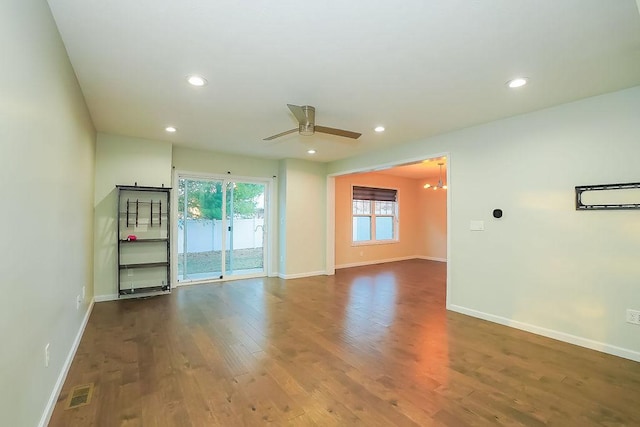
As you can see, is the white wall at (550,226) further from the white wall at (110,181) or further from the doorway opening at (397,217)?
the white wall at (110,181)

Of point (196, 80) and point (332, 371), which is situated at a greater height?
point (196, 80)

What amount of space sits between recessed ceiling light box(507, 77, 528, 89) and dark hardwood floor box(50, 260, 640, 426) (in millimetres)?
A: 2540

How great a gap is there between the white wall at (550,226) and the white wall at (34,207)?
14.2 ft

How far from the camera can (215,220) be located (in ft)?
19.6

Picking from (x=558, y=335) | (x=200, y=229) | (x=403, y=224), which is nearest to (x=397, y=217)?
(x=403, y=224)

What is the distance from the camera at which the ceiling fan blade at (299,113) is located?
3103mm

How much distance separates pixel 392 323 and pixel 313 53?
10.2 ft

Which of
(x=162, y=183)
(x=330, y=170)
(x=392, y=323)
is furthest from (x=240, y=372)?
(x=330, y=170)

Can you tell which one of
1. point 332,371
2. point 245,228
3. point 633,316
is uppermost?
point 245,228

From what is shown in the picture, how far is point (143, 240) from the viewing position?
4883 millimetres

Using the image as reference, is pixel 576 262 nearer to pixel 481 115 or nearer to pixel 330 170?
pixel 481 115

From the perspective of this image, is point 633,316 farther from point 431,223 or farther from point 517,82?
point 431,223

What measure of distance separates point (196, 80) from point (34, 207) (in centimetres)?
164

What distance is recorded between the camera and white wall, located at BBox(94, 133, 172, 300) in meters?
4.64
